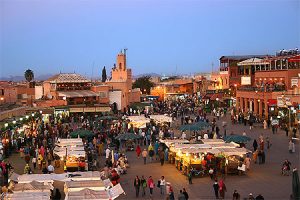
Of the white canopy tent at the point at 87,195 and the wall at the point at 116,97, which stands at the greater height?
the wall at the point at 116,97

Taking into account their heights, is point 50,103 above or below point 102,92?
below

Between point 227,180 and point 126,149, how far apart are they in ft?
38.3

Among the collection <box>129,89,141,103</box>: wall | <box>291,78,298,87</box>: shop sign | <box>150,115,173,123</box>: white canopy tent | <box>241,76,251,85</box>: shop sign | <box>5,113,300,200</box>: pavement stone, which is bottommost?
<box>5,113,300,200</box>: pavement stone

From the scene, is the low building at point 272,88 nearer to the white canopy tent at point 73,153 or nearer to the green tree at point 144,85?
the white canopy tent at point 73,153

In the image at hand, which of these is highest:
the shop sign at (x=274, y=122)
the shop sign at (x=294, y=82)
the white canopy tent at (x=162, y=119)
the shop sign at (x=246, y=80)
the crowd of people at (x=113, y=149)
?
the shop sign at (x=246, y=80)

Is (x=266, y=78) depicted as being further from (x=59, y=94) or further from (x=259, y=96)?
(x=59, y=94)

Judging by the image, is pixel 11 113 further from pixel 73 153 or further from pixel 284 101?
pixel 284 101

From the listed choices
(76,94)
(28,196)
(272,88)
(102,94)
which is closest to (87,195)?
(28,196)

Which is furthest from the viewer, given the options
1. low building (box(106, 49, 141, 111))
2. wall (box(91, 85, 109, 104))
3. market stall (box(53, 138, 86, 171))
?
low building (box(106, 49, 141, 111))

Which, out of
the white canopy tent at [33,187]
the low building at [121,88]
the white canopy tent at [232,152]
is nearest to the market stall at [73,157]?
the white canopy tent at [232,152]

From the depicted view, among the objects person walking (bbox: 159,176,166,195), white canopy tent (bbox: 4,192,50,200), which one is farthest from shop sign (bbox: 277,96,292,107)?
white canopy tent (bbox: 4,192,50,200)

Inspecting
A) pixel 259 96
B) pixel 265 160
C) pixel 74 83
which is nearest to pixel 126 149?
pixel 265 160

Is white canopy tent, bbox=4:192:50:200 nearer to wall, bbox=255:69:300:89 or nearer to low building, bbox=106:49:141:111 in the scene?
wall, bbox=255:69:300:89

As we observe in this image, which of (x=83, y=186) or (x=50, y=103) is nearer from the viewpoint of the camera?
(x=83, y=186)
